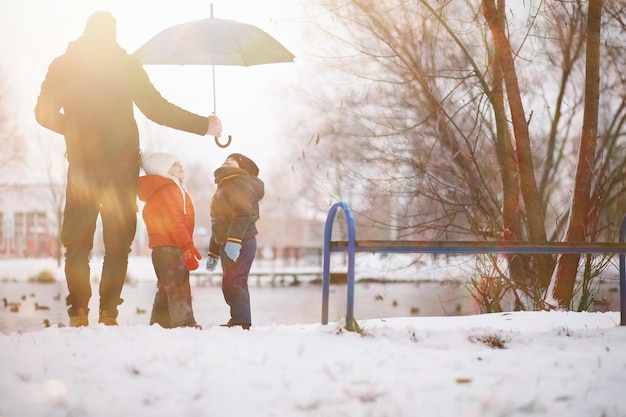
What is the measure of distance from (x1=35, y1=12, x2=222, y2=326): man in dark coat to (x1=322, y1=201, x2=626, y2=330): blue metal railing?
1.33 metres

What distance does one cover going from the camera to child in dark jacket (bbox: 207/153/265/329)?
17.5ft

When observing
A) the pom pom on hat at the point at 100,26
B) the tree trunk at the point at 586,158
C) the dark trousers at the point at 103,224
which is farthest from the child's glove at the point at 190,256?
the tree trunk at the point at 586,158

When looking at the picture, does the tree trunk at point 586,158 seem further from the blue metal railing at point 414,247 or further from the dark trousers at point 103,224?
the dark trousers at point 103,224

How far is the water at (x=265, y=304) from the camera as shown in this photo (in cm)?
1374

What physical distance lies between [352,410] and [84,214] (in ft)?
8.42

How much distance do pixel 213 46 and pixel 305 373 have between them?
337 centimetres

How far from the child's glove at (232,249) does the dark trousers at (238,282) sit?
0.13 m

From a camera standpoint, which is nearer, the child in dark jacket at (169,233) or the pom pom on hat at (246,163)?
the child in dark jacket at (169,233)

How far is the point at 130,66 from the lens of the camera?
16.5 ft

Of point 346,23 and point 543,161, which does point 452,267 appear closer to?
point 346,23

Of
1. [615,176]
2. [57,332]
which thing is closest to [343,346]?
[57,332]

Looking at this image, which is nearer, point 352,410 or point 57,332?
point 352,410

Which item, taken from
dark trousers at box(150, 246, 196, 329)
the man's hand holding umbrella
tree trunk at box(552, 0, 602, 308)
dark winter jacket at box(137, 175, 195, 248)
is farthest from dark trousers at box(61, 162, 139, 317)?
tree trunk at box(552, 0, 602, 308)

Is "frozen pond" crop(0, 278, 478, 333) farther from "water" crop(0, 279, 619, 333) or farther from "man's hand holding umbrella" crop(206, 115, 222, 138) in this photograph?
"man's hand holding umbrella" crop(206, 115, 222, 138)
